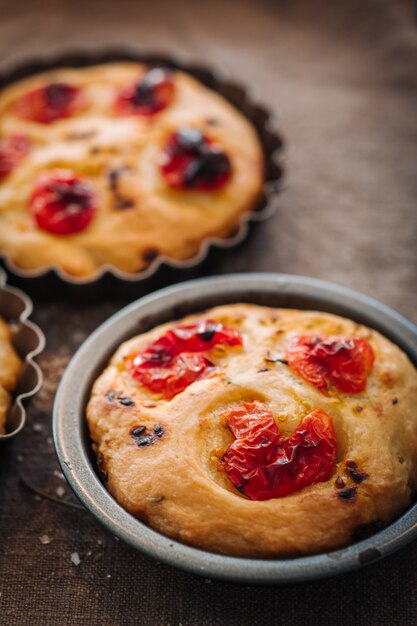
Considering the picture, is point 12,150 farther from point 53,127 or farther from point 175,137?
point 175,137

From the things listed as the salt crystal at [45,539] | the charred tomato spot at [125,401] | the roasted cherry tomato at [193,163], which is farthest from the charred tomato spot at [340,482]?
the roasted cherry tomato at [193,163]

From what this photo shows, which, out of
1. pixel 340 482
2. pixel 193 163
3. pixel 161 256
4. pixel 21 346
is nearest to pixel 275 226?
pixel 193 163

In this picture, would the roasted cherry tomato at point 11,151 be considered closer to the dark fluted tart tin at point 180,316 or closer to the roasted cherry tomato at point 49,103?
the roasted cherry tomato at point 49,103

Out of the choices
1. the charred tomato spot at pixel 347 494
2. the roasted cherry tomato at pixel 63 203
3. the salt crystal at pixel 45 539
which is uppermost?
the roasted cherry tomato at pixel 63 203

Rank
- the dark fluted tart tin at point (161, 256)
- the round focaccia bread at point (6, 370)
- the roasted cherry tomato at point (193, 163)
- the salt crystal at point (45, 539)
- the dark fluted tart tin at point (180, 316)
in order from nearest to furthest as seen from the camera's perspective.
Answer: the dark fluted tart tin at point (180, 316) < the salt crystal at point (45, 539) < the round focaccia bread at point (6, 370) < the dark fluted tart tin at point (161, 256) < the roasted cherry tomato at point (193, 163)

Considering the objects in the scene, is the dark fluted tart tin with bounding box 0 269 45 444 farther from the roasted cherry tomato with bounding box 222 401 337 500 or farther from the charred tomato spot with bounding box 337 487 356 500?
the charred tomato spot with bounding box 337 487 356 500
